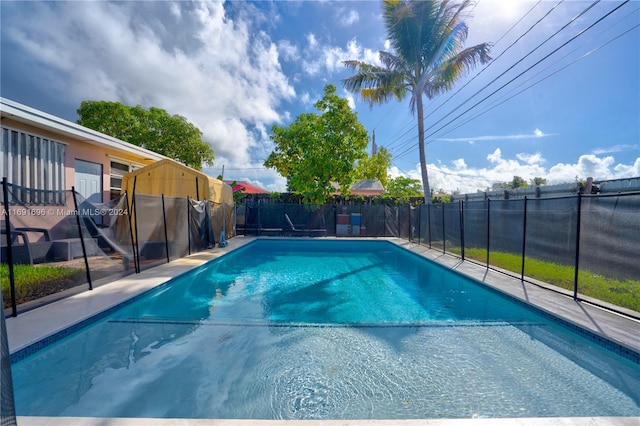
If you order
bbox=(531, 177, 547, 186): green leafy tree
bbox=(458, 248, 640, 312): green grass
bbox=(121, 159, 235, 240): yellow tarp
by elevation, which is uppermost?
bbox=(531, 177, 547, 186): green leafy tree

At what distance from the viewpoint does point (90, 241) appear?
13.7 ft

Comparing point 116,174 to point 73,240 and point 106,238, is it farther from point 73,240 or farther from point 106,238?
point 106,238

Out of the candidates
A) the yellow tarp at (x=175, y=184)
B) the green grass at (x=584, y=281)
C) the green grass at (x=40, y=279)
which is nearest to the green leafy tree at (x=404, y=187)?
the green grass at (x=584, y=281)

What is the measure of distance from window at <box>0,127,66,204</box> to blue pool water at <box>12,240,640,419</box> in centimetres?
461

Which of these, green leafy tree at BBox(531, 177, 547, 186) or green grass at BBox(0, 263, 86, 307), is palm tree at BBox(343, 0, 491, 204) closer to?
green grass at BBox(0, 263, 86, 307)

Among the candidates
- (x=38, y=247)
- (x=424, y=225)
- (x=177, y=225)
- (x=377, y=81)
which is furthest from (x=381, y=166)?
(x=38, y=247)

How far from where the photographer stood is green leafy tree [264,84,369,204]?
12016 mm

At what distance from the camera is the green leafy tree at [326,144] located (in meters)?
12.0

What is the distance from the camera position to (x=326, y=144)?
39.3 feet

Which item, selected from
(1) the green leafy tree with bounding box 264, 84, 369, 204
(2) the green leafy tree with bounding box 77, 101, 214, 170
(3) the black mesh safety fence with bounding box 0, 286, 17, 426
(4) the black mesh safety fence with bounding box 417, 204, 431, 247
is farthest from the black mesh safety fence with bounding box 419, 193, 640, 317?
(2) the green leafy tree with bounding box 77, 101, 214, 170

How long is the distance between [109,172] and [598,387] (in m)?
11.7

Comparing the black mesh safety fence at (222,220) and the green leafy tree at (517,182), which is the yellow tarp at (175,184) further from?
the green leafy tree at (517,182)

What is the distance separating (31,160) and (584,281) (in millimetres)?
11276

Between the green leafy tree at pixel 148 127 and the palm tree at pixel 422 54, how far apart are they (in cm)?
1037
